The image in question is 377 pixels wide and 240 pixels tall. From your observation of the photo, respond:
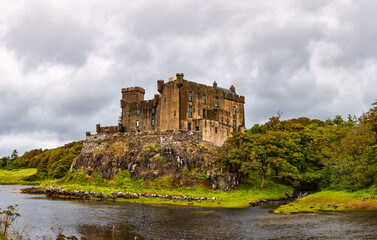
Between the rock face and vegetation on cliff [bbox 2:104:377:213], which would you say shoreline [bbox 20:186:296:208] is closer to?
vegetation on cliff [bbox 2:104:377:213]

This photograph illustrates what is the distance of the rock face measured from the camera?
62312 millimetres

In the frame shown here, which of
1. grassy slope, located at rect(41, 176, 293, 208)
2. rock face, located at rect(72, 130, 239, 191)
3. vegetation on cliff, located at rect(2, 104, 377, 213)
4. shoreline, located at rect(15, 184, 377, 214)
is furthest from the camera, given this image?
rock face, located at rect(72, 130, 239, 191)

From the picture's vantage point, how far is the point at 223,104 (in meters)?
80.0

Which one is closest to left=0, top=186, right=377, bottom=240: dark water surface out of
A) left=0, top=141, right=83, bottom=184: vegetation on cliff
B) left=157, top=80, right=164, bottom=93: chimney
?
left=157, top=80, right=164, bottom=93: chimney

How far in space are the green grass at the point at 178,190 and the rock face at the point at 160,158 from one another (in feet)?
5.66

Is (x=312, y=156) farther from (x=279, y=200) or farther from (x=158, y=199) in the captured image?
(x=158, y=199)

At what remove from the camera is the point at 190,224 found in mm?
32781

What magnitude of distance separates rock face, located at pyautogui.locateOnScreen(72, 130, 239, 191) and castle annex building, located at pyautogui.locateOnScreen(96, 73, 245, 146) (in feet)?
13.0

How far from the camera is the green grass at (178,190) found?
51.8 metres

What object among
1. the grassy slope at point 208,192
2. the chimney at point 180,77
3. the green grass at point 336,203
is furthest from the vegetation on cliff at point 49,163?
the green grass at point 336,203

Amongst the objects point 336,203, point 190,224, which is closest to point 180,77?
point 336,203

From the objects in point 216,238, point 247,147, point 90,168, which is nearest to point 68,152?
point 90,168

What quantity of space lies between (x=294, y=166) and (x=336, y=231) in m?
36.4

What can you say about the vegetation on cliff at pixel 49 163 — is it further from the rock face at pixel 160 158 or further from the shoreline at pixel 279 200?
the shoreline at pixel 279 200
